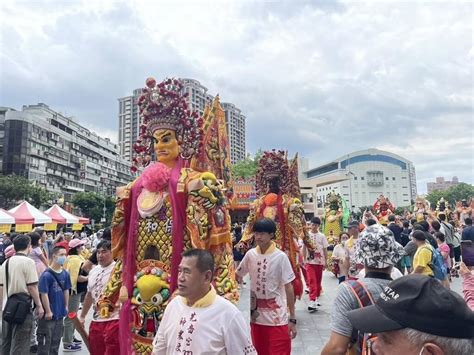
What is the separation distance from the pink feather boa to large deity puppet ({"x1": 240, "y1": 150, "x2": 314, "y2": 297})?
2669 millimetres

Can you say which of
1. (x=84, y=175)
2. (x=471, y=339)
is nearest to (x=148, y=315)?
(x=471, y=339)

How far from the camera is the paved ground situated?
16.7ft

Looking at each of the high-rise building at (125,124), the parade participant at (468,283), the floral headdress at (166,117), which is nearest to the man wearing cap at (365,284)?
the floral headdress at (166,117)

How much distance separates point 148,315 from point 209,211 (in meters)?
0.95

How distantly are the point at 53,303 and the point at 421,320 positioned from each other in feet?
15.7

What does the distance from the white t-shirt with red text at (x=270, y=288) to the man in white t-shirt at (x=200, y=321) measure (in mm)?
1580

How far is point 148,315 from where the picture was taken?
2848 mm

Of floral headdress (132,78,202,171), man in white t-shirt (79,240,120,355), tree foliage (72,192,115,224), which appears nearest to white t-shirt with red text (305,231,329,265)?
man in white t-shirt (79,240,120,355)

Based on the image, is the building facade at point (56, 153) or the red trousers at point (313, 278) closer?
the red trousers at point (313, 278)

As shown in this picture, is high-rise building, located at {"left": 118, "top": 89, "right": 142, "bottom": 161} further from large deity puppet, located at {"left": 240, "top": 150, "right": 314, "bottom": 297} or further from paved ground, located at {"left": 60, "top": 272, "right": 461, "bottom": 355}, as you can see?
large deity puppet, located at {"left": 240, "top": 150, "right": 314, "bottom": 297}

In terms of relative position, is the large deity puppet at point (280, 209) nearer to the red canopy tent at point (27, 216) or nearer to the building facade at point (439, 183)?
the red canopy tent at point (27, 216)

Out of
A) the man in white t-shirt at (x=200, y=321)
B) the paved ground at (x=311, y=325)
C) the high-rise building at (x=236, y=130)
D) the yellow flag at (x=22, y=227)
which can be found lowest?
the paved ground at (x=311, y=325)

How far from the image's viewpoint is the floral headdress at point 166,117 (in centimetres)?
349

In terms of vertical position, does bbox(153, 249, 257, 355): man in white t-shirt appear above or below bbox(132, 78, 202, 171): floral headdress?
below
